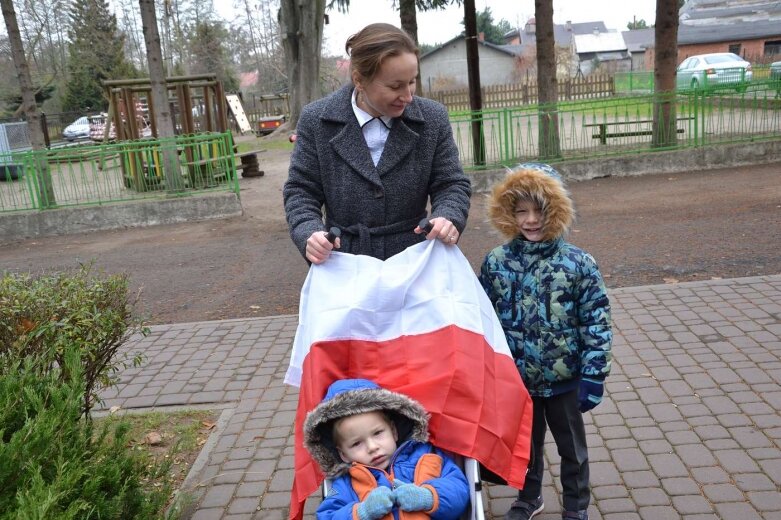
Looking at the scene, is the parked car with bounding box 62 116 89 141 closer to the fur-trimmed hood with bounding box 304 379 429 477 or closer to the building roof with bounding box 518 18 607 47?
the fur-trimmed hood with bounding box 304 379 429 477

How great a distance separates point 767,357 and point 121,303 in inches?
162

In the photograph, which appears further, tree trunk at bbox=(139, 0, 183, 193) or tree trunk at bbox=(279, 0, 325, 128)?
tree trunk at bbox=(279, 0, 325, 128)

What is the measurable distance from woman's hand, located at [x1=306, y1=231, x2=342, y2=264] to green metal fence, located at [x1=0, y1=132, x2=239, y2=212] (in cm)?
993

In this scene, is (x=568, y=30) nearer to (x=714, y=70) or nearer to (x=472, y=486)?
(x=714, y=70)

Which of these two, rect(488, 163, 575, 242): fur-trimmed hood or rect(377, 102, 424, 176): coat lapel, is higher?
rect(377, 102, 424, 176): coat lapel

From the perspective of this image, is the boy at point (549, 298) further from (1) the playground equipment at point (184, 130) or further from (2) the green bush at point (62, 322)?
(1) the playground equipment at point (184, 130)

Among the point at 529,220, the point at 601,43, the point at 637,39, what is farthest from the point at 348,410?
the point at 637,39

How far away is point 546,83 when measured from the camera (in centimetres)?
1436

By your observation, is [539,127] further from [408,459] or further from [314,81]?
[408,459]

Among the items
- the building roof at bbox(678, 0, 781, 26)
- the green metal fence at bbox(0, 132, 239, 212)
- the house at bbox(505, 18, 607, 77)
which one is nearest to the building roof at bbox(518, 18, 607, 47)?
the house at bbox(505, 18, 607, 77)

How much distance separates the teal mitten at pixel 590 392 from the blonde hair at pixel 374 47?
54.6 inches

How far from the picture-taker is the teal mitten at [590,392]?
2787mm

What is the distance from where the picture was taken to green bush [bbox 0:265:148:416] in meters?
3.47

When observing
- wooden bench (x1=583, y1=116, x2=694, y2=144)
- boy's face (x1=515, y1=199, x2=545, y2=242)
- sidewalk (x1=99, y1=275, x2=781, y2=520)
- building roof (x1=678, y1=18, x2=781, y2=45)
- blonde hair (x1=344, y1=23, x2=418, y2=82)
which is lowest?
sidewalk (x1=99, y1=275, x2=781, y2=520)
